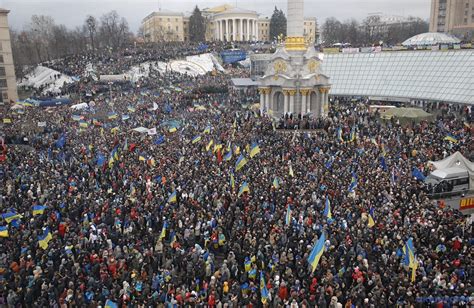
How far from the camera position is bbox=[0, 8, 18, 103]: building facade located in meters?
45.4

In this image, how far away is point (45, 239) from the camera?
39.9 feet

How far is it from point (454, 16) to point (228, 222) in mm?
80513

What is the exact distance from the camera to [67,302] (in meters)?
9.87

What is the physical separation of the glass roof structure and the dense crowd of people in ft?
42.0

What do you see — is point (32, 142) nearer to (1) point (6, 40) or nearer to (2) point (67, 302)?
(2) point (67, 302)

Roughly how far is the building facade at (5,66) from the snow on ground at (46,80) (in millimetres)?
3594

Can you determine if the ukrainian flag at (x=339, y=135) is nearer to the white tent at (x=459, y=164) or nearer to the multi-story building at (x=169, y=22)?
the white tent at (x=459, y=164)

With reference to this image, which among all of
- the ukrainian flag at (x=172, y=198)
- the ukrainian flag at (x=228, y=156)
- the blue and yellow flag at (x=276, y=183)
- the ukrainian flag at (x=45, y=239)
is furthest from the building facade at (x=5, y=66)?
the blue and yellow flag at (x=276, y=183)

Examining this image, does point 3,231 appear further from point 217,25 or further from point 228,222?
point 217,25

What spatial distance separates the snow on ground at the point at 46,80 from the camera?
4937cm

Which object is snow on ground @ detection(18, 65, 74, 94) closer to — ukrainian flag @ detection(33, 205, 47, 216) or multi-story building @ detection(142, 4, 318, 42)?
ukrainian flag @ detection(33, 205, 47, 216)

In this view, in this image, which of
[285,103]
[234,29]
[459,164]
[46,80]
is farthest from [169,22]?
[459,164]

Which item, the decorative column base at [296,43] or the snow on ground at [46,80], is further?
the snow on ground at [46,80]

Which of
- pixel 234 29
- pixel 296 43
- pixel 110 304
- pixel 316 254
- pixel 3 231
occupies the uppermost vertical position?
pixel 234 29
